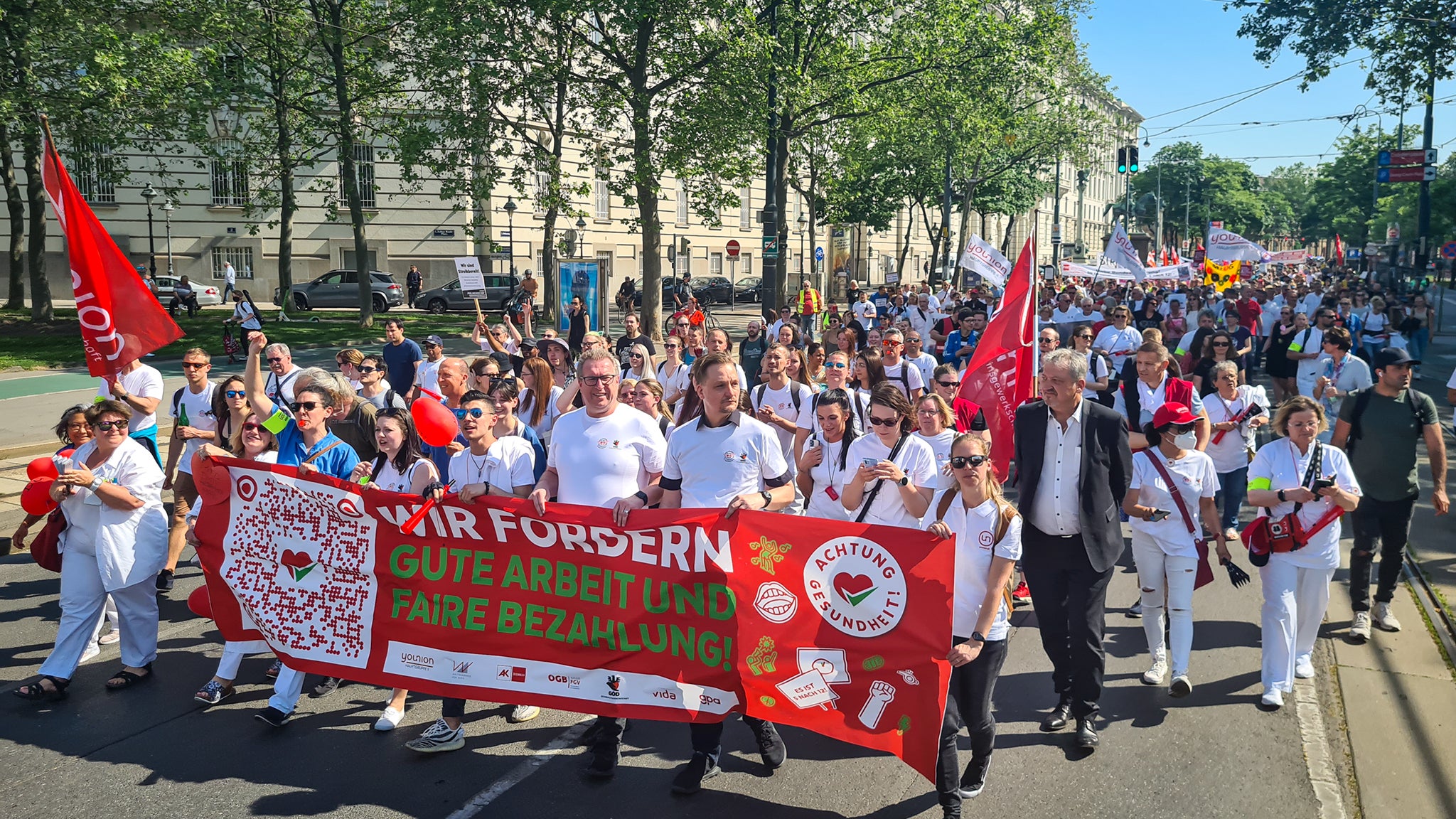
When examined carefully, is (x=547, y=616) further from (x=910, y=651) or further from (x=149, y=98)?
(x=149, y=98)

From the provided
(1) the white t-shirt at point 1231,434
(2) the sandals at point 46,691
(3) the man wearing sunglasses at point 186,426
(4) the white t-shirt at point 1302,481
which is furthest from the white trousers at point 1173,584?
(3) the man wearing sunglasses at point 186,426

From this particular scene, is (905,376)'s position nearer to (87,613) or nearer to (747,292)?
(87,613)

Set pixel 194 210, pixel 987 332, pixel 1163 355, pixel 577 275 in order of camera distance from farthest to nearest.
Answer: pixel 194 210 < pixel 577 275 < pixel 1163 355 < pixel 987 332

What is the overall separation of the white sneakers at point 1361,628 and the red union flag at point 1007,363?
2.46 meters

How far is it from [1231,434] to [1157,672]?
127 inches

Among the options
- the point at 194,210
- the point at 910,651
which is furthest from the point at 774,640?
the point at 194,210

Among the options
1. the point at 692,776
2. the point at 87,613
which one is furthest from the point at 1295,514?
the point at 87,613

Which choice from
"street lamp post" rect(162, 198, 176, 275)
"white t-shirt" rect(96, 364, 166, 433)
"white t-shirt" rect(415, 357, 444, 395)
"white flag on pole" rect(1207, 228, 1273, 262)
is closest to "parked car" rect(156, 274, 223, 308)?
"street lamp post" rect(162, 198, 176, 275)

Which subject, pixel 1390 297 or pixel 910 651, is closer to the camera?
pixel 910 651

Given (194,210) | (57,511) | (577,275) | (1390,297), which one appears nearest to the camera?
(57,511)

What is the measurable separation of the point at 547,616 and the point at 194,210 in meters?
45.3

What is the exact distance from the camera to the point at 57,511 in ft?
21.4

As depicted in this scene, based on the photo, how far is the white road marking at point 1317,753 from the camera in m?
5.03

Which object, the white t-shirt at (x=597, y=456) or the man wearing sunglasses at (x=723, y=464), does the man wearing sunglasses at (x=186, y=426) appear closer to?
the white t-shirt at (x=597, y=456)
